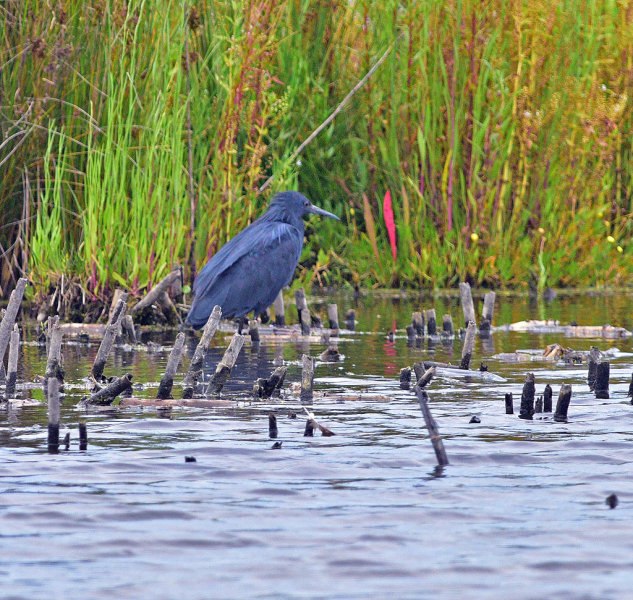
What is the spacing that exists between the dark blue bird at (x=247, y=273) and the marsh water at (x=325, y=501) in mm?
1899

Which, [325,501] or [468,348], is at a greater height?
[468,348]

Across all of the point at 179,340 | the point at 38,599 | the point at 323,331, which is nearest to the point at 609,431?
the point at 179,340

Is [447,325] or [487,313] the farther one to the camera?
[487,313]

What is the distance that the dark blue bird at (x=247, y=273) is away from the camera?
28.5ft

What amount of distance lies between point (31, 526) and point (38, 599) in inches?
26.5

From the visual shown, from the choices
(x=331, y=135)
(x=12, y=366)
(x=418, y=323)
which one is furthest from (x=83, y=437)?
(x=331, y=135)

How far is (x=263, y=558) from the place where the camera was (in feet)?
12.5

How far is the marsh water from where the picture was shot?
3645 millimetres

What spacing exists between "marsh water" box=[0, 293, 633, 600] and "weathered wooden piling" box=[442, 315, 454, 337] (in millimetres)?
2127

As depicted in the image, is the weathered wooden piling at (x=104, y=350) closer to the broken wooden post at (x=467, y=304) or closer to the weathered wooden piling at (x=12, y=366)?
the weathered wooden piling at (x=12, y=366)

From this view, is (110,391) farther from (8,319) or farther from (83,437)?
(83,437)

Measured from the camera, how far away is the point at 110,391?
593 centimetres

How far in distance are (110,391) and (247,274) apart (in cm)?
290

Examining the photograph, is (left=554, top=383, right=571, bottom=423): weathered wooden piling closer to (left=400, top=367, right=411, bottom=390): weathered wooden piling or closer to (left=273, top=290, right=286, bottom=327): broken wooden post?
(left=400, top=367, right=411, bottom=390): weathered wooden piling
